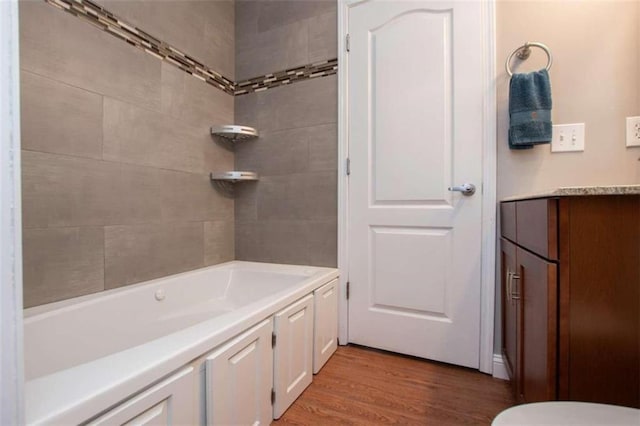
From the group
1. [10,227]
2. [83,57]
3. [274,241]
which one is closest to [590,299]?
[10,227]

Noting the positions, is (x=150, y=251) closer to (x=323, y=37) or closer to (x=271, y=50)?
(x=271, y=50)

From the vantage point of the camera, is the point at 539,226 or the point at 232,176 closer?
the point at 539,226

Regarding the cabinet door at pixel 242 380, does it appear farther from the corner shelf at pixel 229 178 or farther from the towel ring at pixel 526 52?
the towel ring at pixel 526 52

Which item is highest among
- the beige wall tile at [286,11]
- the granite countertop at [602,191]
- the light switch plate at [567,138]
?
the beige wall tile at [286,11]

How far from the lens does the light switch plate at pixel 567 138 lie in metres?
1.40

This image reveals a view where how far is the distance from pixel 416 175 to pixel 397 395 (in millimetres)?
1146

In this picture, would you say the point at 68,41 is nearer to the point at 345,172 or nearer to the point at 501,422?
the point at 345,172

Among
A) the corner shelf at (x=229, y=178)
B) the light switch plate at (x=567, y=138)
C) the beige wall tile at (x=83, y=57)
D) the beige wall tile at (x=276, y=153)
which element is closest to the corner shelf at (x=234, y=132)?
the beige wall tile at (x=276, y=153)

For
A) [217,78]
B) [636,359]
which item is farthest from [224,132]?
[636,359]

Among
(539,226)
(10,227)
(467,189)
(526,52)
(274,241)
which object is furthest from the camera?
(274,241)

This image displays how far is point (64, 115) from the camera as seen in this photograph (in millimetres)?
1245

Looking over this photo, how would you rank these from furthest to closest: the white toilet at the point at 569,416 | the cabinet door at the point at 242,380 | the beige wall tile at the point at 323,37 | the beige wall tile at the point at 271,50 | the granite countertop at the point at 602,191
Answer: the beige wall tile at the point at 271,50 → the beige wall tile at the point at 323,37 → the cabinet door at the point at 242,380 → the granite countertop at the point at 602,191 → the white toilet at the point at 569,416

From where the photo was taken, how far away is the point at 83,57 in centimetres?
132

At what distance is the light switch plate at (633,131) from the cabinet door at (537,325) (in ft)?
2.75
